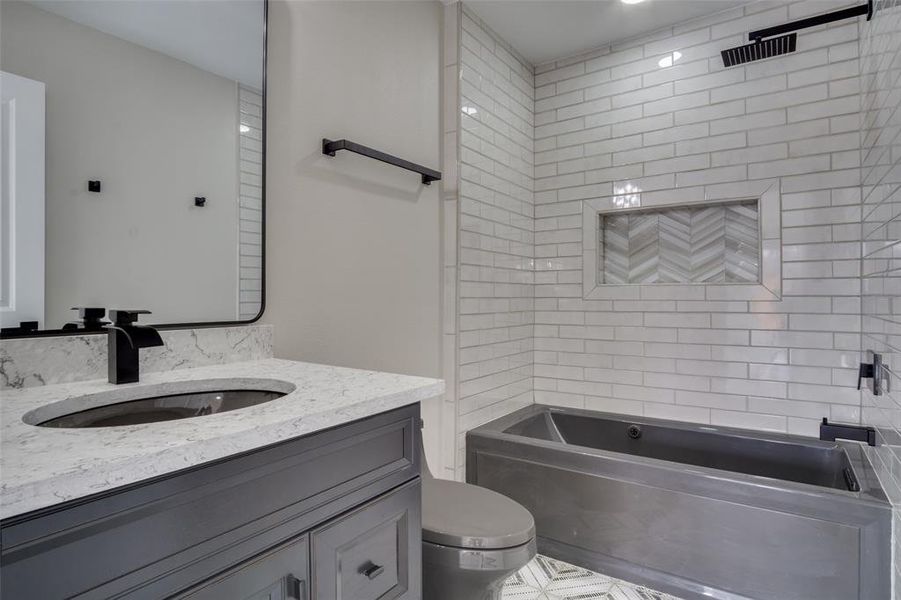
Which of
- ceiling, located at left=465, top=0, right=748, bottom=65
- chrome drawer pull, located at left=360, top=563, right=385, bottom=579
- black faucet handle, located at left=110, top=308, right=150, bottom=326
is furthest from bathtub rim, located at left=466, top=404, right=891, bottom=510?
ceiling, located at left=465, top=0, right=748, bottom=65

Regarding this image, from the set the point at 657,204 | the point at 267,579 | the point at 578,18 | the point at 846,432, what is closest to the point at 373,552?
the point at 267,579

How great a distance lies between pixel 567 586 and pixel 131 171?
88.2 inches

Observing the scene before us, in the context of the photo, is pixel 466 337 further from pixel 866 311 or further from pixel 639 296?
pixel 866 311

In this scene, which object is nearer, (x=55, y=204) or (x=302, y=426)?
(x=302, y=426)

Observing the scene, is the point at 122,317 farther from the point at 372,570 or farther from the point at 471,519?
the point at 471,519

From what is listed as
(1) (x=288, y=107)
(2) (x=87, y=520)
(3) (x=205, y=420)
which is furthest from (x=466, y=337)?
(2) (x=87, y=520)

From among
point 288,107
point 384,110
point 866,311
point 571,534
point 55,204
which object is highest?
point 384,110

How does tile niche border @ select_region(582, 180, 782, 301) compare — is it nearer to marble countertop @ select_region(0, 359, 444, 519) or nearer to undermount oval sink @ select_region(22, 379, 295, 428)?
marble countertop @ select_region(0, 359, 444, 519)

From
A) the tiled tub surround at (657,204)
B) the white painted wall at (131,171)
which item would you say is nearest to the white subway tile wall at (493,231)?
the tiled tub surround at (657,204)

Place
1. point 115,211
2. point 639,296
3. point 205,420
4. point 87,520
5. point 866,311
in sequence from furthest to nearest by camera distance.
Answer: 1. point 639,296
2. point 866,311
3. point 115,211
4. point 205,420
5. point 87,520

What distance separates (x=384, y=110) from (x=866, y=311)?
230 cm

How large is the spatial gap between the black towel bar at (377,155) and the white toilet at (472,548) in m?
1.31

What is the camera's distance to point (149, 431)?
727 mm

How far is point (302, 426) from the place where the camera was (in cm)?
83
